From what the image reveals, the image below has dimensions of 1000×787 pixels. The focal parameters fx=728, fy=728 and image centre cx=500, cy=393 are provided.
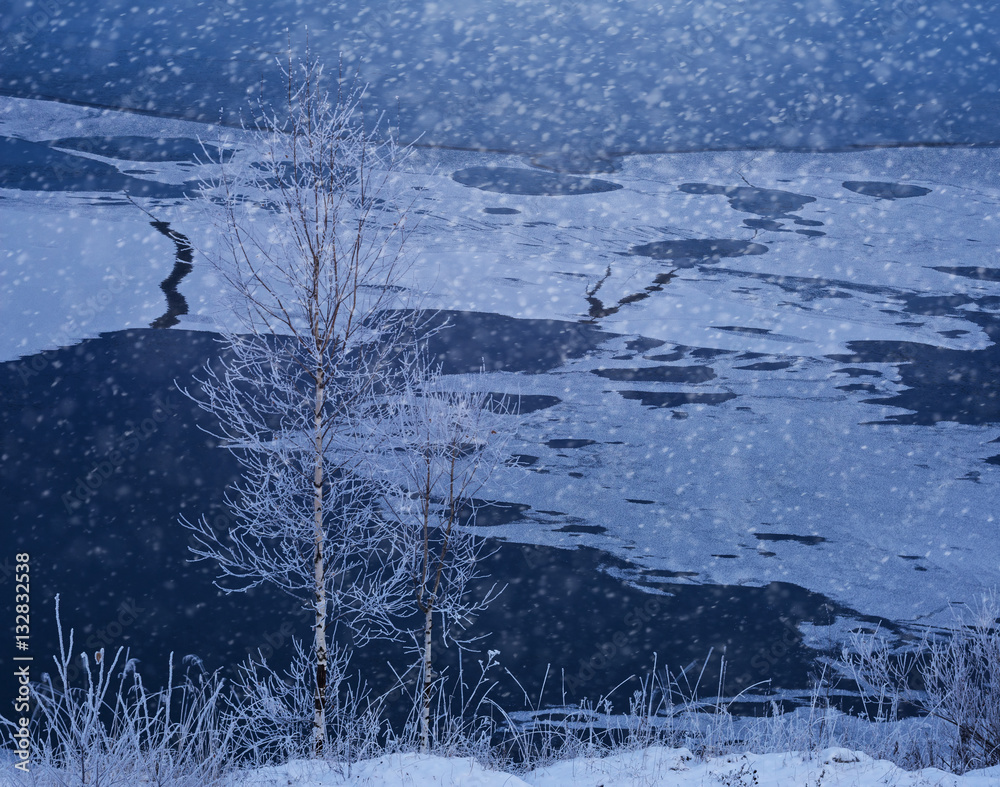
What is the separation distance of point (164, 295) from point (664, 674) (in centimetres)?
1391

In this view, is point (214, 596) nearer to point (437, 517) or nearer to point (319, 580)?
point (437, 517)

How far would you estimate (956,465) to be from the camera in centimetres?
1285

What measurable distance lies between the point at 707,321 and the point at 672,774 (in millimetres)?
14913

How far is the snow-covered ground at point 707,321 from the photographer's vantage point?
11227 mm

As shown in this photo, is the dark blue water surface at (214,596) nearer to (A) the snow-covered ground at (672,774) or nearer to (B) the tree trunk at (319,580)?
(B) the tree trunk at (319,580)

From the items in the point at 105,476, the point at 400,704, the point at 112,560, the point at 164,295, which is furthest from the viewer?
the point at 164,295

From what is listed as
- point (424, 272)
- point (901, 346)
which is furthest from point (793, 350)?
A: point (424, 272)

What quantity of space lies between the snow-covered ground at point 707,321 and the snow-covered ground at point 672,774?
273 inches

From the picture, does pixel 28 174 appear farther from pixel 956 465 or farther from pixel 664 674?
pixel 956 465

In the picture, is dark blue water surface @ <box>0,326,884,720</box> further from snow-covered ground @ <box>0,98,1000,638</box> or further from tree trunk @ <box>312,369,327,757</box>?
tree trunk @ <box>312,369,327,757</box>

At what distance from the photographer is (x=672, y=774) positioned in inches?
132

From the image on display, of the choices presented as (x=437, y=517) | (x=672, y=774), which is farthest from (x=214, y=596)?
(x=672, y=774)

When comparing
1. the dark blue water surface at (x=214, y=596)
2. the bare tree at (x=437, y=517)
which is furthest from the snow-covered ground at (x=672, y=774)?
the dark blue water surface at (x=214, y=596)

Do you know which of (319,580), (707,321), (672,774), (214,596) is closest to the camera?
(672,774)
